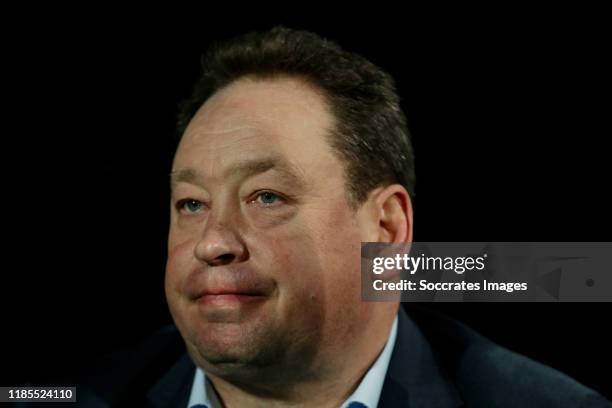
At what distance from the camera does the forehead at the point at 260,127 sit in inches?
88.2

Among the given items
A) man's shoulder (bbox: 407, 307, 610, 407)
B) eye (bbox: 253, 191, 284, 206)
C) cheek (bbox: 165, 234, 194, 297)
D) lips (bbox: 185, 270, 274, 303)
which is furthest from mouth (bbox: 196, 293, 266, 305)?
man's shoulder (bbox: 407, 307, 610, 407)

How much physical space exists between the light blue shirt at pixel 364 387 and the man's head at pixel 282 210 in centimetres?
8

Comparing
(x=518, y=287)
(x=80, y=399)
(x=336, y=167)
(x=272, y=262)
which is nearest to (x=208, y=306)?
(x=272, y=262)

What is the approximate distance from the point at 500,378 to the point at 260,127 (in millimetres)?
923

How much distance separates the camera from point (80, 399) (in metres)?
2.57

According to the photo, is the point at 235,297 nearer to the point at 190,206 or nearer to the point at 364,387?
the point at 190,206

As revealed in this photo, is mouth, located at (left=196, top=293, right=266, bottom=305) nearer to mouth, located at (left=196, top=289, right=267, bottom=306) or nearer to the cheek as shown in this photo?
mouth, located at (left=196, top=289, right=267, bottom=306)

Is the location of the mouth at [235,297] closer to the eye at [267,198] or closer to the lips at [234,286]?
the lips at [234,286]

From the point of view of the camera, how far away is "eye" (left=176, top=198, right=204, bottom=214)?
7.61 ft

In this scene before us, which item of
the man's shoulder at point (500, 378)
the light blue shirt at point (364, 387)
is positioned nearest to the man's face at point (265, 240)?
the light blue shirt at point (364, 387)

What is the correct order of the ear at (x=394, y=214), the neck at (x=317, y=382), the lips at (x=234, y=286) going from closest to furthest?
1. the lips at (x=234, y=286)
2. the neck at (x=317, y=382)
3. the ear at (x=394, y=214)

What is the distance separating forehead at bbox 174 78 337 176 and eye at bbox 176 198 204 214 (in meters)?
0.10

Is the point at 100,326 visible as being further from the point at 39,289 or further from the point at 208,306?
the point at 208,306

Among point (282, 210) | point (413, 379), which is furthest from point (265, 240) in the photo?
point (413, 379)
